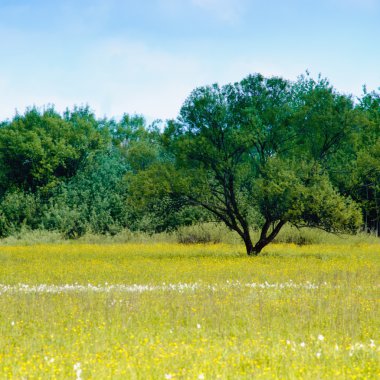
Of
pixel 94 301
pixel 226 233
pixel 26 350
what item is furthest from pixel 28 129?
pixel 26 350

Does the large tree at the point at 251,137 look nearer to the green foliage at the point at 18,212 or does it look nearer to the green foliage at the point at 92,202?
the green foliage at the point at 92,202

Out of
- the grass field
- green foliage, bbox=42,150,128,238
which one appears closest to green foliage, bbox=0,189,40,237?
green foliage, bbox=42,150,128,238

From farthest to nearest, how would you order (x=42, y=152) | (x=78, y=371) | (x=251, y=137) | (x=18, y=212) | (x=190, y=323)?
1. (x=42, y=152)
2. (x=18, y=212)
3. (x=251, y=137)
4. (x=190, y=323)
5. (x=78, y=371)

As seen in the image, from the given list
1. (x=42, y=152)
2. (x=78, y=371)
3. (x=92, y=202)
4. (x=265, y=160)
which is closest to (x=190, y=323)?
(x=78, y=371)

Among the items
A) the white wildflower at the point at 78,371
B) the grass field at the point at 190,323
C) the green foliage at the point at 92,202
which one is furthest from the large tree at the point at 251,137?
the white wildflower at the point at 78,371

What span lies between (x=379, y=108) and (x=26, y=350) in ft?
193

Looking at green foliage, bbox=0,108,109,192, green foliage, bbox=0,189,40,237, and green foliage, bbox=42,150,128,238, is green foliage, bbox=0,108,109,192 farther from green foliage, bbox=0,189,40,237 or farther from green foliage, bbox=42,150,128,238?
green foliage, bbox=0,189,40,237

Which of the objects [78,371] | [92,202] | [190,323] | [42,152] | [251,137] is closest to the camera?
[78,371]

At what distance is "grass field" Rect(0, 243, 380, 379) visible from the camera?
920 cm

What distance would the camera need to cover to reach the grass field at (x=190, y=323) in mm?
9195

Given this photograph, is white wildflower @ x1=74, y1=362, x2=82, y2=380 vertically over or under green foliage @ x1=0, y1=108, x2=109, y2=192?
under

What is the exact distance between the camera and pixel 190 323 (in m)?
12.7

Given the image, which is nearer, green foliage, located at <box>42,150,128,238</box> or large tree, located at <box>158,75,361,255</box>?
large tree, located at <box>158,75,361,255</box>

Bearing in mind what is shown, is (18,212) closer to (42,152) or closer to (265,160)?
(42,152)
